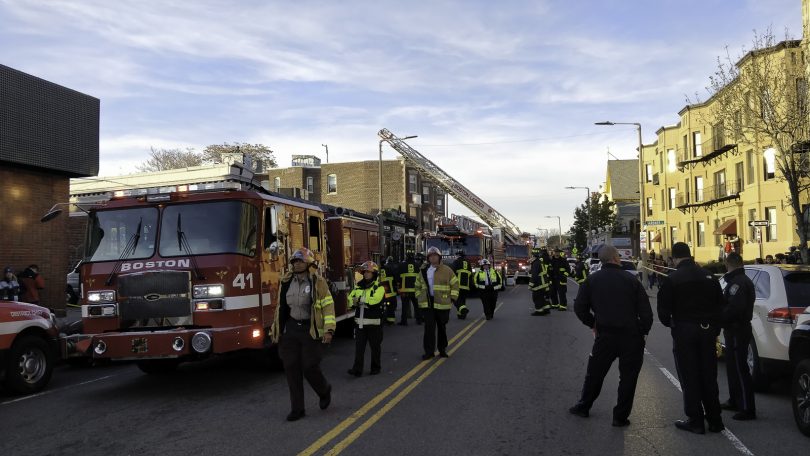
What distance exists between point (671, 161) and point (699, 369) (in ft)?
148

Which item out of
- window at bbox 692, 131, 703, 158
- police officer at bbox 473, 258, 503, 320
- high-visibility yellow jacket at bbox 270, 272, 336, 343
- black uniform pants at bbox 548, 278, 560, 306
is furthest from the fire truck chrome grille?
window at bbox 692, 131, 703, 158

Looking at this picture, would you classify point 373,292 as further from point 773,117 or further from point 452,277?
point 773,117

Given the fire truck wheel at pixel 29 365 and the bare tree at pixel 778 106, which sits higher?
the bare tree at pixel 778 106

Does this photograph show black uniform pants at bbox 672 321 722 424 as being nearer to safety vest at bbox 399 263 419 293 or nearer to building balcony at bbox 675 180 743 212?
safety vest at bbox 399 263 419 293

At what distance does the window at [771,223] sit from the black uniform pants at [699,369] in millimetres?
27677

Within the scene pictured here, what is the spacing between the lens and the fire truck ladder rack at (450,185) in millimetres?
37125

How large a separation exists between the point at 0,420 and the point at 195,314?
2.37 meters

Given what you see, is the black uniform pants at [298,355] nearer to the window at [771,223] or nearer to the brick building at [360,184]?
the window at [771,223]

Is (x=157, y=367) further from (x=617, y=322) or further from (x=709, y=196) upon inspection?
(x=709, y=196)

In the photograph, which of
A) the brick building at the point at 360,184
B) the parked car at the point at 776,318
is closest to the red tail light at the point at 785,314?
the parked car at the point at 776,318

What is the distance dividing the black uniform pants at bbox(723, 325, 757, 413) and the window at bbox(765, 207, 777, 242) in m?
26.9

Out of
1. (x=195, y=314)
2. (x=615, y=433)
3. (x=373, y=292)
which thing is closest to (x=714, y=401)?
(x=615, y=433)

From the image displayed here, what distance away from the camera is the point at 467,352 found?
11156mm

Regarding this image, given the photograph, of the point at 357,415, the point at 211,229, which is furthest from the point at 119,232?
the point at 357,415
